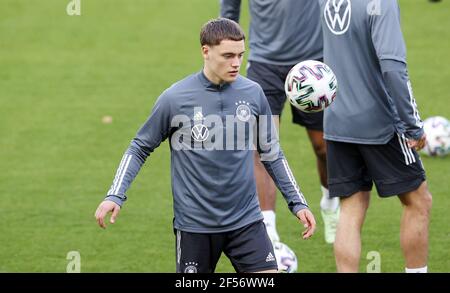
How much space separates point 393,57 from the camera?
7434mm

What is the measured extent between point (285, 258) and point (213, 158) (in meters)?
2.34

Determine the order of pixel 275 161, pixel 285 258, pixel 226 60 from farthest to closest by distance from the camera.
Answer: pixel 285 258 → pixel 275 161 → pixel 226 60

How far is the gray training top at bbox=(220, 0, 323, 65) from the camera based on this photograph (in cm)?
952

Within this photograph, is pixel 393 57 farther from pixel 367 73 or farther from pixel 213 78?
pixel 213 78

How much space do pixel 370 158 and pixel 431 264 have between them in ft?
5.30

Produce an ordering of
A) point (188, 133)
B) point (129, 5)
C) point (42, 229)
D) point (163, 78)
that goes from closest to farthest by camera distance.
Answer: point (188, 133) → point (42, 229) → point (163, 78) → point (129, 5)

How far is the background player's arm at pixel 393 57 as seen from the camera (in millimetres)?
7445

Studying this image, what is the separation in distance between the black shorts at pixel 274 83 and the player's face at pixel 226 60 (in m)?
2.70

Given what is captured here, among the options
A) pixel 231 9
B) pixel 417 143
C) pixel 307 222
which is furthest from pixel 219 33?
pixel 231 9

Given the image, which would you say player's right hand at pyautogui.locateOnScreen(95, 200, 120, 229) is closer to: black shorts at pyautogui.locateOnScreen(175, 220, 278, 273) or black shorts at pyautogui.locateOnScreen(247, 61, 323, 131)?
black shorts at pyautogui.locateOnScreen(175, 220, 278, 273)

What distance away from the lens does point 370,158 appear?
312 inches

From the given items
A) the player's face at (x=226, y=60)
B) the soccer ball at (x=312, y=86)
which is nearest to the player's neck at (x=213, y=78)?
the player's face at (x=226, y=60)

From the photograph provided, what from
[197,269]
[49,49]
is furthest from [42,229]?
[49,49]
